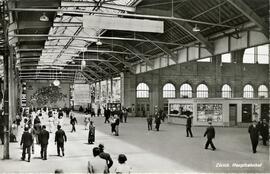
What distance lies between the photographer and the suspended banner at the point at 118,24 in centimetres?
1791

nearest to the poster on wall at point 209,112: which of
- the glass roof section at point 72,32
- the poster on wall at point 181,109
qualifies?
the poster on wall at point 181,109

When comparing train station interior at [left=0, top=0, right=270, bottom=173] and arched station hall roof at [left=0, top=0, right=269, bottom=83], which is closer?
train station interior at [left=0, top=0, right=270, bottom=173]

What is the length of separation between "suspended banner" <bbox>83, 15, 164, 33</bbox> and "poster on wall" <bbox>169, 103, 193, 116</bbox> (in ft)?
50.3

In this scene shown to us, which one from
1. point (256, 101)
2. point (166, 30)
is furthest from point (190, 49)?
point (256, 101)

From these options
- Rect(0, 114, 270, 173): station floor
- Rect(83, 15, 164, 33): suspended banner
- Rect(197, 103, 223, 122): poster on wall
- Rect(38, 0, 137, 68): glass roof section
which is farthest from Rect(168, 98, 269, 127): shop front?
Rect(83, 15, 164, 33): suspended banner

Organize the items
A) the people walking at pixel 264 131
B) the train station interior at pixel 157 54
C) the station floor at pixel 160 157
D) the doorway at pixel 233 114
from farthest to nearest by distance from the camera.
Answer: the doorway at pixel 233 114 < the people walking at pixel 264 131 < the train station interior at pixel 157 54 < the station floor at pixel 160 157

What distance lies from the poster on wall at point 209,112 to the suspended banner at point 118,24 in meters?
14.8

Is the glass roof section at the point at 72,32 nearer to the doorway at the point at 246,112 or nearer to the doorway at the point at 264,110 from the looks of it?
the doorway at the point at 246,112

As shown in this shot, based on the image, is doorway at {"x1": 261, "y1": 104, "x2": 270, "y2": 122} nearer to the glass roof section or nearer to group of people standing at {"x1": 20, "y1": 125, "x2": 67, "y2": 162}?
the glass roof section

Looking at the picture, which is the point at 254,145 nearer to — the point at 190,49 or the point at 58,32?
the point at 190,49

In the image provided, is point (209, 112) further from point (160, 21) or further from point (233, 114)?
point (160, 21)

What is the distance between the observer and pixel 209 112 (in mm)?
31953

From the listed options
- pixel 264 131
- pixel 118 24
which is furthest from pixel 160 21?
pixel 264 131

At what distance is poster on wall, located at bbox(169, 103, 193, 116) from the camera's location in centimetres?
3303
